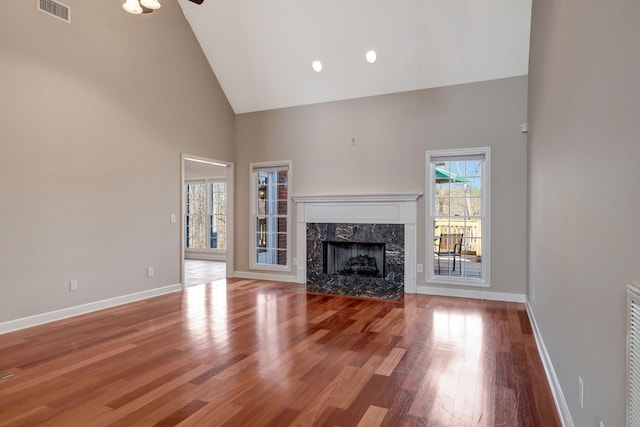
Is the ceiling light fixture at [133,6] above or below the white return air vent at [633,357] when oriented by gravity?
above

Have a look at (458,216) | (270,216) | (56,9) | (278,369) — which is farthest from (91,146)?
(458,216)

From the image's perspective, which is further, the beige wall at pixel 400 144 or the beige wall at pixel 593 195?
the beige wall at pixel 400 144

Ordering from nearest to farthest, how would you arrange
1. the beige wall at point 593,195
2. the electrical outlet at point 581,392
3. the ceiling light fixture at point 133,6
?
Result: the beige wall at point 593,195, the electrical outlet at point 581,392, the ceiling light fixture at point 133,6

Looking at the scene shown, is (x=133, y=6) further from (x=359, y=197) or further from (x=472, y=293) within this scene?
(x=472, y=293)

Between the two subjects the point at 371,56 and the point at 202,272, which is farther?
the point at 202,272

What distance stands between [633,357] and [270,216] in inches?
250

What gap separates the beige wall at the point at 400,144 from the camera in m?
5.25

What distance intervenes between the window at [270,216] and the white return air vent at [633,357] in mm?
5947

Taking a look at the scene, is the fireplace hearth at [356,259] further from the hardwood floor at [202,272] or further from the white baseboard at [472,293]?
the hardwood floor at [202,272]

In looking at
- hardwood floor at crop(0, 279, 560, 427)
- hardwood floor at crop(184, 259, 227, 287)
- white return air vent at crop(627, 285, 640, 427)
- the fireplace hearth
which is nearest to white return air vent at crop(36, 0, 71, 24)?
hardwood floor at crop(0, 279, 560, 427)

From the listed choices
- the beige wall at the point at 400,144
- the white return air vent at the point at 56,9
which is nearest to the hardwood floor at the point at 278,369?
the beige wall at the point at 400,144

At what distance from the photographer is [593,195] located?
5.21 ft

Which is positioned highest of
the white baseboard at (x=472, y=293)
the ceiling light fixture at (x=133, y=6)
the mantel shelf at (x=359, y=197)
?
the ceiling light fixture at (x=133, y=6)

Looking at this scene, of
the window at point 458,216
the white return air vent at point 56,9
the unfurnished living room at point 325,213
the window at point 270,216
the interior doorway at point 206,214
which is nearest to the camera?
the unfurnished living room at point 325,213
